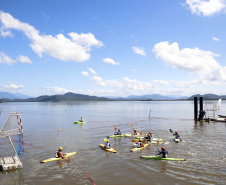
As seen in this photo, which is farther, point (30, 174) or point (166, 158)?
point (166, 158)

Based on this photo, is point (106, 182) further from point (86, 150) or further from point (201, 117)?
point (201, 117)

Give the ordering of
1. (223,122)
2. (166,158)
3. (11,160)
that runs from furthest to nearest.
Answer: (223,122) → (166,158) → (11,160)

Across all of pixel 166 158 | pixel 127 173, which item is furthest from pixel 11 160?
pixel 166 158

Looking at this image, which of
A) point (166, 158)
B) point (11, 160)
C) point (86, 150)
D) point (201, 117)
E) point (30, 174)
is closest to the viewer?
point (30, 174)

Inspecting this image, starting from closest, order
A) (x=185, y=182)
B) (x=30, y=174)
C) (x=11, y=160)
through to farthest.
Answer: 1. (x=185, y=182)
2. (x=30, y=174)
3. (x=11, y=160)

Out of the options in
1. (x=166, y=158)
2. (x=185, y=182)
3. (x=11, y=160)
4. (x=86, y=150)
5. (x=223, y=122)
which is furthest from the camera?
(x=223, y=122)

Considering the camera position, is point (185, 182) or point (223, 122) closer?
point (185, 182)

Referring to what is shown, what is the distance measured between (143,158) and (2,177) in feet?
48.4

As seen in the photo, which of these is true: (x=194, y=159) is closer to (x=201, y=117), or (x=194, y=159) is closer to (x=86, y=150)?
(x=86, y=150)

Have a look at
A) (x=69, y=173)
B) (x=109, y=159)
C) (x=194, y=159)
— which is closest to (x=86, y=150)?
(x=109, y=159)

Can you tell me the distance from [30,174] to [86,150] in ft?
30.4

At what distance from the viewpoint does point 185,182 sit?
15500 millimetres

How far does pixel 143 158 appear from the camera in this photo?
21.7 metres

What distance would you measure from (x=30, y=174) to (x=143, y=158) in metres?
12.4
